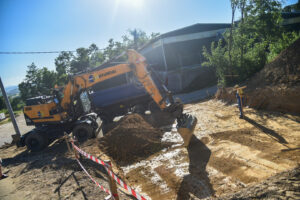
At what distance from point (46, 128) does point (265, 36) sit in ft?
49.2

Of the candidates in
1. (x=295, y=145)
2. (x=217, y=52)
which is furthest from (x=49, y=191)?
(x=217, y=52)

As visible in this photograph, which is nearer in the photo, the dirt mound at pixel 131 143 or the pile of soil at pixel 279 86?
the dirt mound at pixel 131 143

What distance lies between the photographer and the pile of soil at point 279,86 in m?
6.77

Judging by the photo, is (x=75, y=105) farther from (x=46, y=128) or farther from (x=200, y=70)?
(x=200, y=70)

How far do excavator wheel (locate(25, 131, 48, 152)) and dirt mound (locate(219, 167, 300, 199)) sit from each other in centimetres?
839

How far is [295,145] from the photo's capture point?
444 centimetres

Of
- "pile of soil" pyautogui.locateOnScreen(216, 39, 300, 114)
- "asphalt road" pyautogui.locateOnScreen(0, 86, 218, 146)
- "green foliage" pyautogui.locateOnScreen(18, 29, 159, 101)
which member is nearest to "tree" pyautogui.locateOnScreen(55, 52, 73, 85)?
"green foliage" pyautogui.locateOnScreen(18, 29, 159, 101)

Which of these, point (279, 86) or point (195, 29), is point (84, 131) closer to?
point (279, 86)

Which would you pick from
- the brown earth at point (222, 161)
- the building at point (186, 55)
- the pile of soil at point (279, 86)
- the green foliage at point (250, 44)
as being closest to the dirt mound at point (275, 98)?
the pile of soil at point (279, 86)

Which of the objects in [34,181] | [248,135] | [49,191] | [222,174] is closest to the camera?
[222,174]

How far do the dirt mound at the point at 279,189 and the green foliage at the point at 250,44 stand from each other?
9938 mm

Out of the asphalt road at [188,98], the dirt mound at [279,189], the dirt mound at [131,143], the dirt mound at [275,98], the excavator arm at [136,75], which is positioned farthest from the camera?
the asphalt road at [188,98]

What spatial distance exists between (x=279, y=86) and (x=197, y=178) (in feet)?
20.0

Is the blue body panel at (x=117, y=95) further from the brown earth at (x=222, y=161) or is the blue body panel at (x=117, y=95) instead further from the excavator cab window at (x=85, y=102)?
the brown earth at (x=222, y=161)
